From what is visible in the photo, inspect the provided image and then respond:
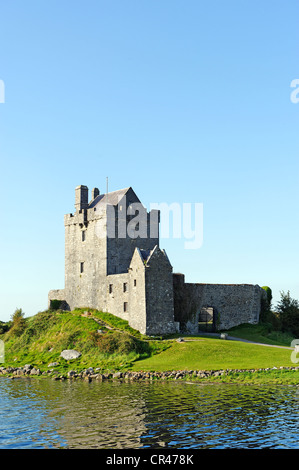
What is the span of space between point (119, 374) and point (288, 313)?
1165 inches

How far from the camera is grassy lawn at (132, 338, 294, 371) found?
3847 cm

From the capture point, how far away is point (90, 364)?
42.8 metres

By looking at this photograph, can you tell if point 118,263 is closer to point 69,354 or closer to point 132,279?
point 132,279

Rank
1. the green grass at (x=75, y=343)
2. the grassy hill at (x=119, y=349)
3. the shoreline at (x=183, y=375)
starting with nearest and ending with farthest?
the shoreline at (x=183, y=375) < the grassy hill at (x=119, y=349) < the green grass at (x=75, y=343)

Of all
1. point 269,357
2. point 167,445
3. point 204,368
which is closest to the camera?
point 167,445

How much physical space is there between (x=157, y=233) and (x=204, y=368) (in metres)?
26.2

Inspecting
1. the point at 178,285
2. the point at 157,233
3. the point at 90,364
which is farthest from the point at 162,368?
the point at 157,233

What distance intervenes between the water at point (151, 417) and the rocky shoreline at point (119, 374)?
2.32 metres

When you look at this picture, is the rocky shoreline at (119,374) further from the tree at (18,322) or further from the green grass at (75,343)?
the tree at (18,322)

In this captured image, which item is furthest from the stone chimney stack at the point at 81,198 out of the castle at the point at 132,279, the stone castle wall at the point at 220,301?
the stone castle wall at the point at 220,301

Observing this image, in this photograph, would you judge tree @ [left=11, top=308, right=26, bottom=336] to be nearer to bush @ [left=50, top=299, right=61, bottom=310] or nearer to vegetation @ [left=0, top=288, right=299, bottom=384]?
vegetation @ [left=0, top=288, right=299, bottom=384]

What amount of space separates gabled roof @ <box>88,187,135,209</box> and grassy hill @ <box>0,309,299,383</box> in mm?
12905

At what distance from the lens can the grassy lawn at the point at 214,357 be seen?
38.5 metres
